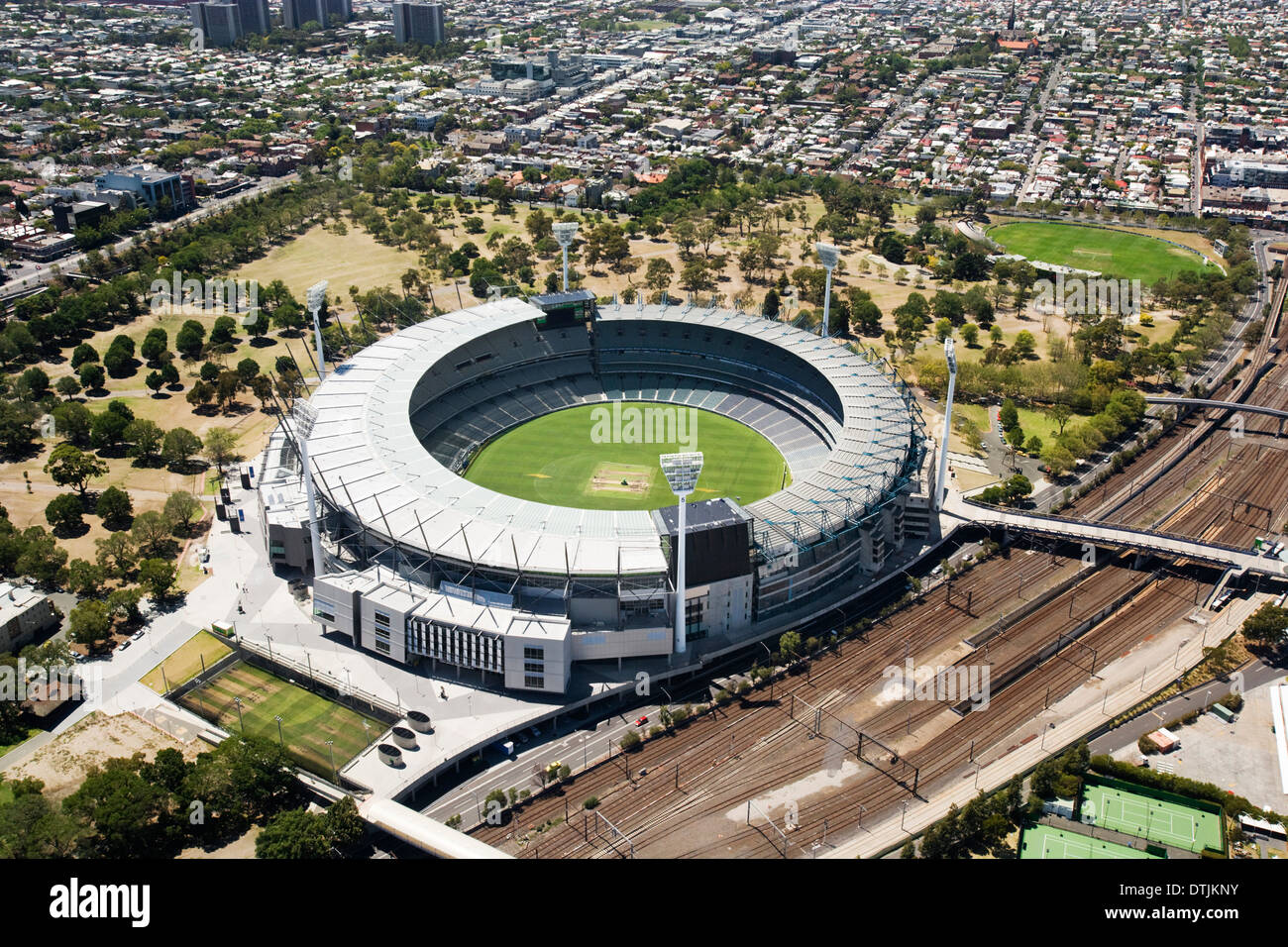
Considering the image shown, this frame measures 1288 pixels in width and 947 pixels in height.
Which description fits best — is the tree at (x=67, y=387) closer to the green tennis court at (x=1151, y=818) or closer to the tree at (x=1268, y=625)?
the green tennis court at (x=1151, y=818)

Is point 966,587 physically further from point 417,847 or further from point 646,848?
point 417,847

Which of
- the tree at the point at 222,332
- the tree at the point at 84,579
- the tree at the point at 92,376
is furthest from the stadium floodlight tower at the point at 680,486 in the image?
the tree at the point at 222,332

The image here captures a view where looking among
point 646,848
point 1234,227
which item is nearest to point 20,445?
point 646,848

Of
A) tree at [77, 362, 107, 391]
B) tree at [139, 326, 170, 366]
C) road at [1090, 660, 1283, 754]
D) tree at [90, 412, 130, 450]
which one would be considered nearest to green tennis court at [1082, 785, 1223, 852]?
road at [1090, 660, 1283, 754]

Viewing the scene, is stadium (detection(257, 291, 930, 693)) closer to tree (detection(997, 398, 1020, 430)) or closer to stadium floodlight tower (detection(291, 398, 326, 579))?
stadium floodlight tower (detection(291, 398, 326, 579))

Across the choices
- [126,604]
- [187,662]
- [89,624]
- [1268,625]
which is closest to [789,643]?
[1268,625]

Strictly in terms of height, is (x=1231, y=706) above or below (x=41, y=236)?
below
